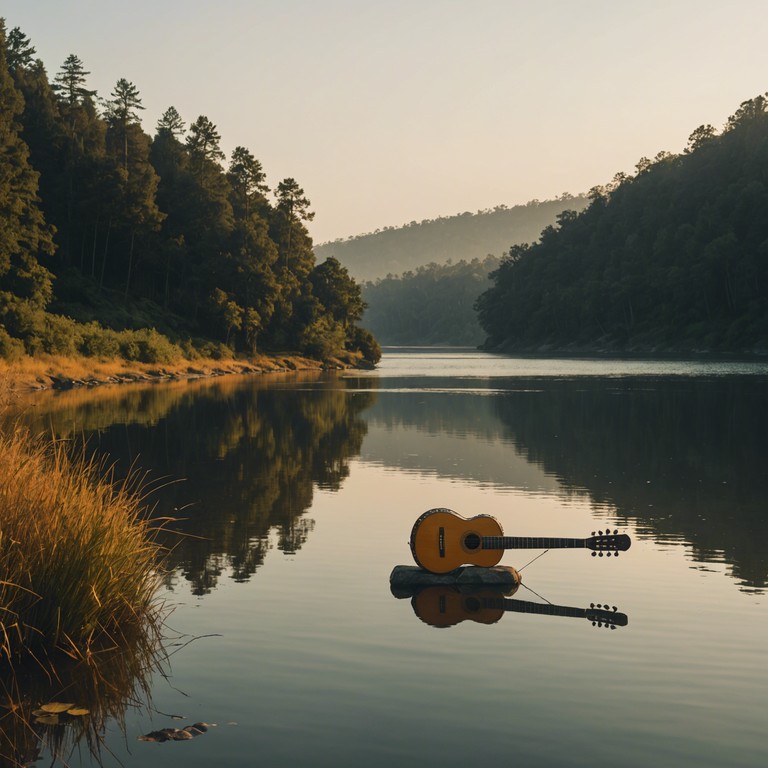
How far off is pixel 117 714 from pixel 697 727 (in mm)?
4956

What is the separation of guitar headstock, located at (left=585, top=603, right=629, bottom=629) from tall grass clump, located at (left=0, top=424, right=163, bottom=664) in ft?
16.8

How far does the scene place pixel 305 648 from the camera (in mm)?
11375

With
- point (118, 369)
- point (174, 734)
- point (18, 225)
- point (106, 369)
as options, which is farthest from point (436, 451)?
point (18, 225)

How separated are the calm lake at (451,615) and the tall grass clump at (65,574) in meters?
0.81

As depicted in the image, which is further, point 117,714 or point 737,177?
point 737,177

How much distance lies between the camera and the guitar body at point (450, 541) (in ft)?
47.8

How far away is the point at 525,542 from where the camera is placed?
14641mm

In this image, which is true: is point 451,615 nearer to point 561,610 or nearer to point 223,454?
point 561,610

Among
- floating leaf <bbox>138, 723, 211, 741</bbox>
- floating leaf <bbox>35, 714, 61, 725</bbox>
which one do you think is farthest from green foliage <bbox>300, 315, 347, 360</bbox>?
floating leaf <bbox>138, 723, 211, 741</bbox>

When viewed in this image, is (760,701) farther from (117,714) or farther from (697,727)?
(117,714)

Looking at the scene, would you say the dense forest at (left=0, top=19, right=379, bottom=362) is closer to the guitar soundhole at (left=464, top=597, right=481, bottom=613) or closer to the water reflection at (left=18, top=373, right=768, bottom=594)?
the water reflection at (left=18, top=373, right=768, bottom=594)

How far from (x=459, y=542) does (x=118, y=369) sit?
68.0 meters

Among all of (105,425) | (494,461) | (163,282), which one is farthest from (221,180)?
(494,461)

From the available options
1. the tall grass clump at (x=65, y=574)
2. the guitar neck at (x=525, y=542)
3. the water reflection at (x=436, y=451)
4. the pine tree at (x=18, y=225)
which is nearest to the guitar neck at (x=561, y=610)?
the guitar neck at (x=525, y=542)
